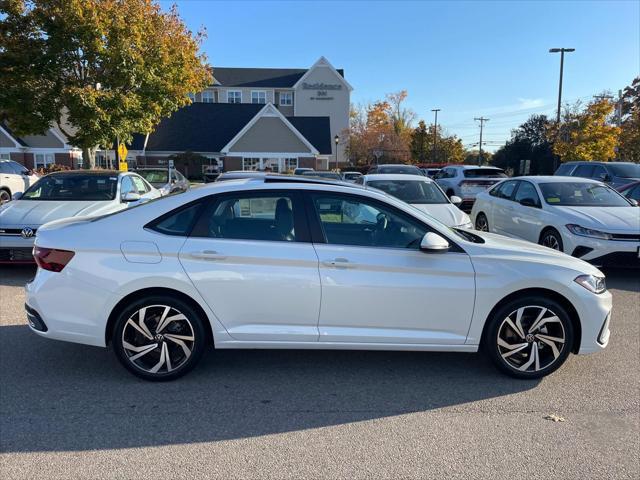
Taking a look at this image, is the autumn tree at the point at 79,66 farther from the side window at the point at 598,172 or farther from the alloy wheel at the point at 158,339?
the side window at the point at 598,172

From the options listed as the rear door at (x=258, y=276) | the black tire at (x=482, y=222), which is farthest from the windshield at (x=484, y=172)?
the rear door at (x=258, y=276)

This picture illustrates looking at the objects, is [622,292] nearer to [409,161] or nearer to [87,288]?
[87,288]

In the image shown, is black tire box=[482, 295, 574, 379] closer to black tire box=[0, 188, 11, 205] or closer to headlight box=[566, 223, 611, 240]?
headlight box=[566, 223, 611, 240]

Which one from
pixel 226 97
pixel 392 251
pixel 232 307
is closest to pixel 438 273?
pixel 392 251

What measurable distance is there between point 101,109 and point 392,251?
50.2ft

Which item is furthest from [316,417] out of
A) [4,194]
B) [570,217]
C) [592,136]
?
[592,136]

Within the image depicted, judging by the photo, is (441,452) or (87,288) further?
(87,288)

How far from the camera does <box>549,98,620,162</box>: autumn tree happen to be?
105 feet

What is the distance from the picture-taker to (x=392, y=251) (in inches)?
154

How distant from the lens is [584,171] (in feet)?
53.5

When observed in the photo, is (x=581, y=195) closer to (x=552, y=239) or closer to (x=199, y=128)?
(x=552, y=239)

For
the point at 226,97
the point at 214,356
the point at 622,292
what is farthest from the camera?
the point at 226,97

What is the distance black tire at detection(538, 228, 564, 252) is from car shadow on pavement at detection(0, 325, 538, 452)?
13.6 ft

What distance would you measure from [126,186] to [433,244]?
7309 millimetres
